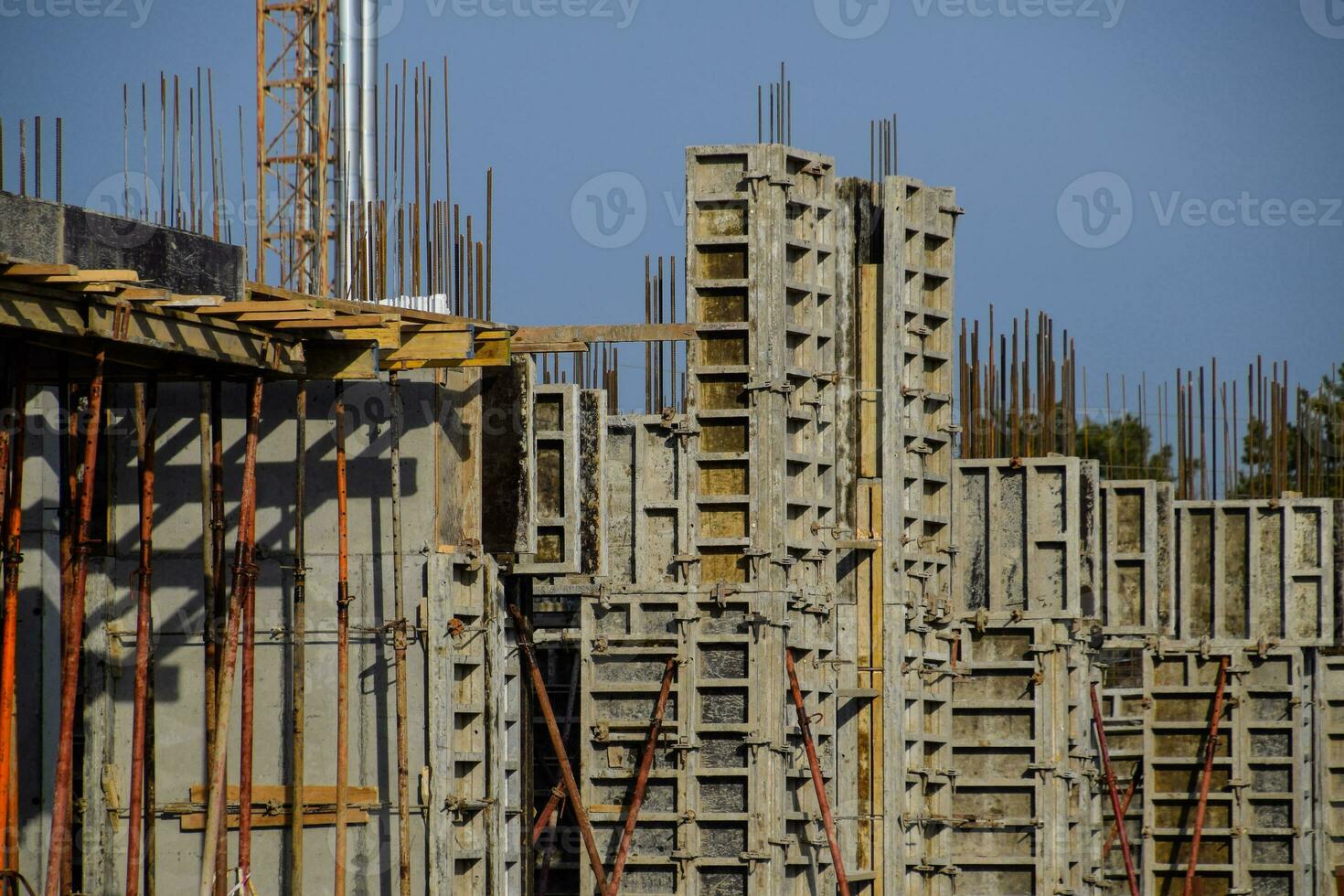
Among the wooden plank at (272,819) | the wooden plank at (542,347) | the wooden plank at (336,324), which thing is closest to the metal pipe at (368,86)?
the wooden plank at (542,347)

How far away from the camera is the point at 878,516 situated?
23.7 meters

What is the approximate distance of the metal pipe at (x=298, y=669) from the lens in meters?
17.5

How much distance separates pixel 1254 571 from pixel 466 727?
45.9 feet

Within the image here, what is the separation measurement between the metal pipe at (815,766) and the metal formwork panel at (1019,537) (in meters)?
3.89

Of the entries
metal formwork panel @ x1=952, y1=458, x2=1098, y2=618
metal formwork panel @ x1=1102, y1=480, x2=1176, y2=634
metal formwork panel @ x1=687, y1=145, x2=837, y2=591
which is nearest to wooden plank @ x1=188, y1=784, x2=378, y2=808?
metal formwork panel @ x1=687, y1=145, x2=837, y2=591

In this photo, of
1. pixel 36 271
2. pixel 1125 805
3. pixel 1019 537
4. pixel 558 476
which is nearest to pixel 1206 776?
pixel 1125 805

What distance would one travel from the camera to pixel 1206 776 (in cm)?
2791

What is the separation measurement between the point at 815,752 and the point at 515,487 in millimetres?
4591

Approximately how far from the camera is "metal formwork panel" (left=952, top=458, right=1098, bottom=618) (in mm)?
25125

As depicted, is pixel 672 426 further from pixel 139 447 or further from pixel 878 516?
pixel 139 447

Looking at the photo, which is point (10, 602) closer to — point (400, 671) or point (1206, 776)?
point (400, 671)

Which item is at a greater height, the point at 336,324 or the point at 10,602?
the point at 336,324

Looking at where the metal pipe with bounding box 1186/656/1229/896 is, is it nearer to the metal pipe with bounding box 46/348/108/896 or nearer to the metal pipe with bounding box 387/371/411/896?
the metal pipe with bounding box 387/371/411/896

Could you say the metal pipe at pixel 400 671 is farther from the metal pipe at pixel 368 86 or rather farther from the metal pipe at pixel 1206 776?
the metal pipe at pixel 368 86
